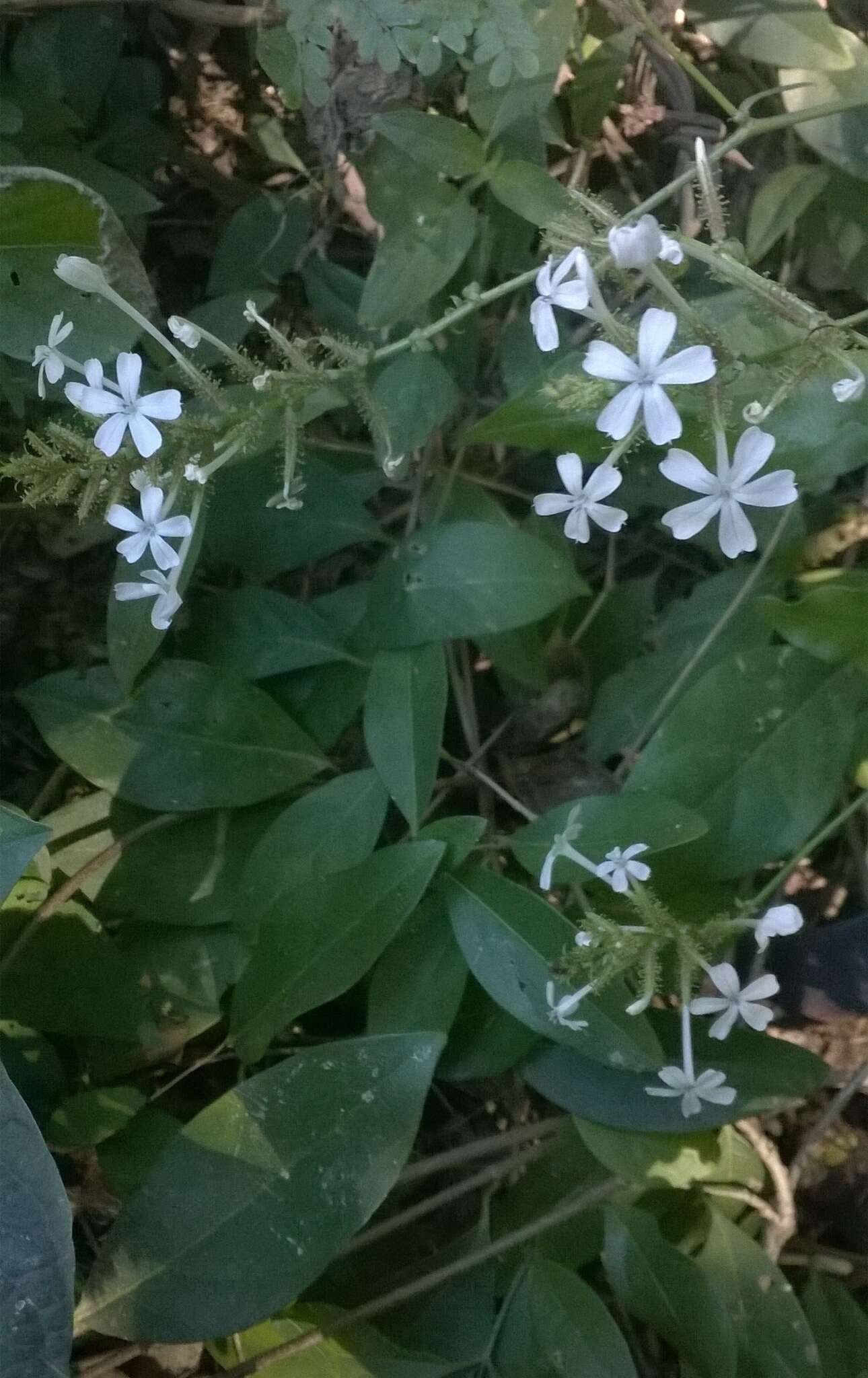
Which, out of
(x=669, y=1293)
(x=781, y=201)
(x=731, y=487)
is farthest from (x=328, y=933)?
(x=781, y=201)

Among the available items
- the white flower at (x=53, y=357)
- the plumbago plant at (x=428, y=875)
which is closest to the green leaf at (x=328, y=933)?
the plumbago plant at (x=428, y=875)

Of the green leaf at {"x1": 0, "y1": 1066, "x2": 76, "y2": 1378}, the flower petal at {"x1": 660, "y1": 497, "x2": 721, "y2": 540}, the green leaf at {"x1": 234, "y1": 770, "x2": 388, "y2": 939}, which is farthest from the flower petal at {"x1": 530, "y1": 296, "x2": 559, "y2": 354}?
the green leaf at {"x1": 0, "y1": 1066, "x2": 76, "y2": 1378}

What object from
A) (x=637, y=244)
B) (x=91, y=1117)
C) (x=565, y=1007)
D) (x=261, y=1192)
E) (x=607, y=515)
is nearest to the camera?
(x=637, y=244)

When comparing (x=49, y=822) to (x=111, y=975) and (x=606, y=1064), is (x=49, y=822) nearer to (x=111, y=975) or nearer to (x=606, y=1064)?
(x=111, y=975)

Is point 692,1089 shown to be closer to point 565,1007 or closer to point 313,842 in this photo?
point 565,1007

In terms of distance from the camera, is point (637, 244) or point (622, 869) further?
→ point (622, 869)
